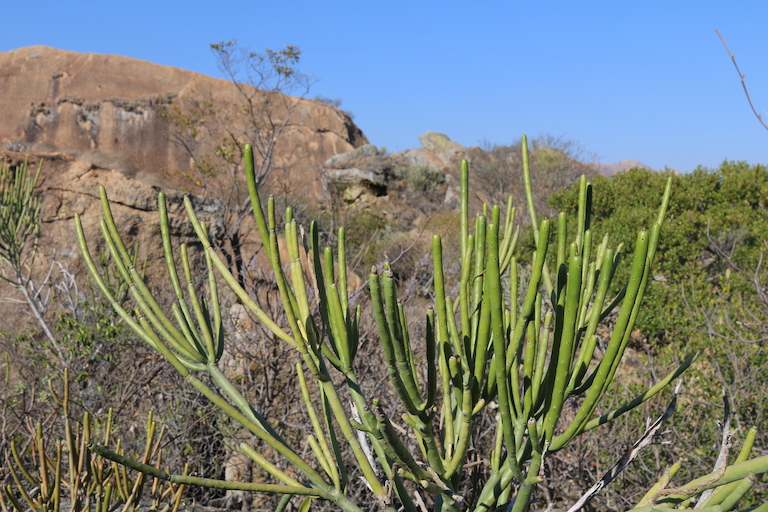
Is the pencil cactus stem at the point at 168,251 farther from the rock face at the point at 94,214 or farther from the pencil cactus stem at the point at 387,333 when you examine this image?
the rock face at the point at 94,214

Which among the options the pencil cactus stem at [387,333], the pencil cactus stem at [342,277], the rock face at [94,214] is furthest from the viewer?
the rock face at [94,214]

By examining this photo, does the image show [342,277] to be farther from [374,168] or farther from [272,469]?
[374,168]

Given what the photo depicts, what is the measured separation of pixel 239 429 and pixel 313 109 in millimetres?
25860

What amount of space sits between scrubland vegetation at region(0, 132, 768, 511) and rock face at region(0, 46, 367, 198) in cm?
1712

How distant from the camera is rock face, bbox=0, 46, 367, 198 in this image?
25172 mm

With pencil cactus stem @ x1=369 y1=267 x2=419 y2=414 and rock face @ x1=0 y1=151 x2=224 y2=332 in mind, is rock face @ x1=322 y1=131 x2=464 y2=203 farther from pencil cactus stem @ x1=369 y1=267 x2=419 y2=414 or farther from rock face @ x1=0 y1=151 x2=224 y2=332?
pencil cactus stem @ x1=369 y1=267 x2=419 y2=414

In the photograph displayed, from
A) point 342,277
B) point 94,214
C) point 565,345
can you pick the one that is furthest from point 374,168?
point 565,345

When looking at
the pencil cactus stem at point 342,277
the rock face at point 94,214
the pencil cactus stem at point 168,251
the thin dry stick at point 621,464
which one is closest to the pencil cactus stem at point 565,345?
the thin dry stick at point 621,464

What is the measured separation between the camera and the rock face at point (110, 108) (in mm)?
25172

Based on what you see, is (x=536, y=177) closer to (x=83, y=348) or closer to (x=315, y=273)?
(x=83, y=348)

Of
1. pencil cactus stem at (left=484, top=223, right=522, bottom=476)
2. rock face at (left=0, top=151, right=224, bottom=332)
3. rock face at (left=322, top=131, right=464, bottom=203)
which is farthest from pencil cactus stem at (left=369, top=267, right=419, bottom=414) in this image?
rock face at (left=322, top=131, right=464, bottom=203)

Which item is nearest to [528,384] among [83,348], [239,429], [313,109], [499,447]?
[499,447]

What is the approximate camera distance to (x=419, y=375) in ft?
13.2

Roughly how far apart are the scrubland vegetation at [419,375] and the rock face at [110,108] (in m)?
17.1
